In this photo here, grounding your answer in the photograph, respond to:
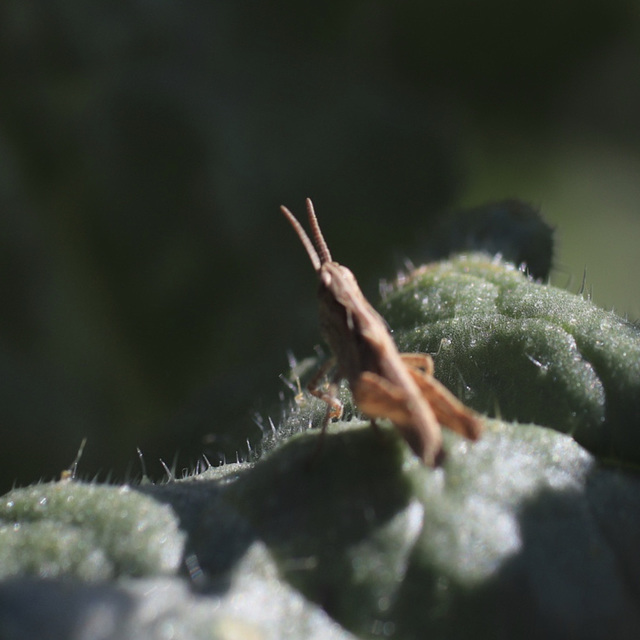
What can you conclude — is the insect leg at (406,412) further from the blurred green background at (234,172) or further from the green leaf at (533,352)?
the blurred green background at (234,172)

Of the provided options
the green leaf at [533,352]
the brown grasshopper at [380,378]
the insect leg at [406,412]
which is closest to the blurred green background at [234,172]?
the green leaf at [533,352]

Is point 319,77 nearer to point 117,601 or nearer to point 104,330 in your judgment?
point 104,330

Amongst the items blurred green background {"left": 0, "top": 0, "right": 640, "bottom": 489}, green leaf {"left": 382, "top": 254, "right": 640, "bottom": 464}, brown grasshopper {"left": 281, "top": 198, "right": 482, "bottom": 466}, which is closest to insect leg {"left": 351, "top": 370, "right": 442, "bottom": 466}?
brown grasshopper {"left": 281, "top": 198, "right": 482, "bottom": 466}

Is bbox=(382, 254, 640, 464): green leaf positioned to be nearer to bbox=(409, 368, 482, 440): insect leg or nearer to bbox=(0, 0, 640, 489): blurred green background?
bbox=(409, 368, 482, 440): insect leg

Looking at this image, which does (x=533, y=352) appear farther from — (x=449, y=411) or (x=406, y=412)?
(x=406, y=412)

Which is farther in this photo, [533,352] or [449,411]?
[533,352]

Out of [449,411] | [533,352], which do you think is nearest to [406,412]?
[449,411]
